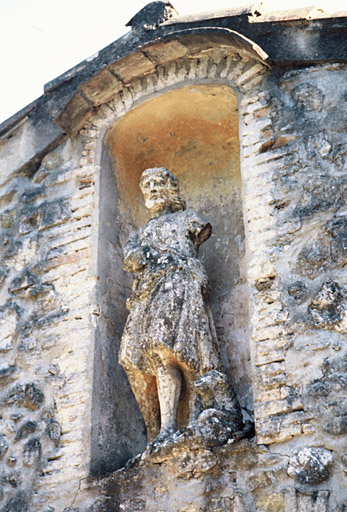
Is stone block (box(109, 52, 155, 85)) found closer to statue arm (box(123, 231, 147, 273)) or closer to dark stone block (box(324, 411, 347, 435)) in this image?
statue arm (box(123, 231, 147, 273))

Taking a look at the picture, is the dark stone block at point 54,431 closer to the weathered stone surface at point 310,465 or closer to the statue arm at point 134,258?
the statue arm at point 134,258

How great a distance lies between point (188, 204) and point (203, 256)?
563 millimetres

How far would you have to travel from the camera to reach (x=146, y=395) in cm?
663

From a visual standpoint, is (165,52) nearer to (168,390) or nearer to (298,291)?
(298,291)

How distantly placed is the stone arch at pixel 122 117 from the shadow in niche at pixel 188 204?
11 mm

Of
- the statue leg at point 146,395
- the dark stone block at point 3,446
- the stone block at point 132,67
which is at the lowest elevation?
Answer: the dark stone block at point 3,446

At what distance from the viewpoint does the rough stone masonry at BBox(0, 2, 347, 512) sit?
18.9 feet

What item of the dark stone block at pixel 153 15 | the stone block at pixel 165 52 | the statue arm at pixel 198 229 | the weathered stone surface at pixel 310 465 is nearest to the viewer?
the weathered stone surface at pixel 310 465

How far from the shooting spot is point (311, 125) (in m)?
6.75

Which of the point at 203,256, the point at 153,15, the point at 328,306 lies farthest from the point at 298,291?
the point at 153,15

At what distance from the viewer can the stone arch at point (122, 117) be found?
6.65 meters

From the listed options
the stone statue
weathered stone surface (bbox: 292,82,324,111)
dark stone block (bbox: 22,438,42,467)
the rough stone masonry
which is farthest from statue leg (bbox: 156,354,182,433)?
weathered stone surface (bbox: 292,82,324,111)

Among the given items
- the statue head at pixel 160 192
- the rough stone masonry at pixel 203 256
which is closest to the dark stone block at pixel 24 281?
the rough stone masonry at pixel 203 256

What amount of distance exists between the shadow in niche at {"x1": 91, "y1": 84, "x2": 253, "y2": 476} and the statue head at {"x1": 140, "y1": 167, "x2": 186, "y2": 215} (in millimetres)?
415
